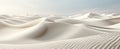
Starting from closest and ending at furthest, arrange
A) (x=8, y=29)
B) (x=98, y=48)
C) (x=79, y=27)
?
(x=98, y=48) → (x=79, y=27) → (x=8, y=29)

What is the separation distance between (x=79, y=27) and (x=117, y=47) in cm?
→ 67

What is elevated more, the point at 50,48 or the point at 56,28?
the point at 56,28

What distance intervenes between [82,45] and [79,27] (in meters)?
0.62

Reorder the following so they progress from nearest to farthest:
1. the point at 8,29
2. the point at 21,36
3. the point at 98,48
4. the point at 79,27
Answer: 1. the point at 98,48
2. the point at 21,36
3. the point at 79,27
4. the point at 8,29

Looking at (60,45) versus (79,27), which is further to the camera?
(79,27)

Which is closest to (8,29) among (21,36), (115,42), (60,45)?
(21,36)

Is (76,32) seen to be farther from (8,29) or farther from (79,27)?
(8,29)

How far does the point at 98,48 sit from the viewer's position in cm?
89

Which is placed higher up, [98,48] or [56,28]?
[56,28]

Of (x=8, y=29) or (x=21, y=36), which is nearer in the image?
(x=21, y=36)

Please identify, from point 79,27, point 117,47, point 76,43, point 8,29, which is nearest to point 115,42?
point 117,47

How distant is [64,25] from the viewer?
1.64 m

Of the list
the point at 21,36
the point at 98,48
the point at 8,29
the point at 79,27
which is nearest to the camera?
the point at 98,48

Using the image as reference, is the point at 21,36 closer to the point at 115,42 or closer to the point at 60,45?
the point at 60,45
